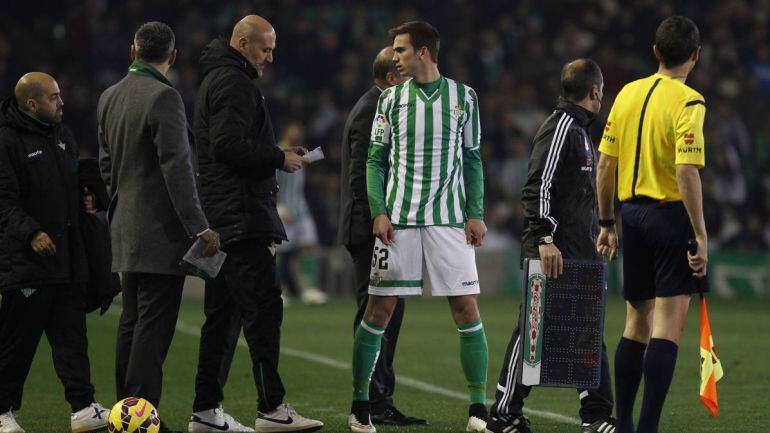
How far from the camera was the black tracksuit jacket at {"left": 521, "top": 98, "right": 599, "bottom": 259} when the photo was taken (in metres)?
6.92

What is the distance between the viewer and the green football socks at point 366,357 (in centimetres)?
736

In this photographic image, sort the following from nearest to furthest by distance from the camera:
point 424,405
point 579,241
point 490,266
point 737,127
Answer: point 579,241, point 424,405, point 490,266, point 737,127

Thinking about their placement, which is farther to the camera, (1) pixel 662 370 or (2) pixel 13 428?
(2) pixel 13 428

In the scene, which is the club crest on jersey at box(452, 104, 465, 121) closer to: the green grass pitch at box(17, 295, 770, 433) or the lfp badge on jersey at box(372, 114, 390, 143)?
the lfp badge on jersey at box(372, 114, 390, 143)

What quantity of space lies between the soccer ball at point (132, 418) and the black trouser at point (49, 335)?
0.79 metres

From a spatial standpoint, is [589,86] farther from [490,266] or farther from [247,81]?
[490,266]

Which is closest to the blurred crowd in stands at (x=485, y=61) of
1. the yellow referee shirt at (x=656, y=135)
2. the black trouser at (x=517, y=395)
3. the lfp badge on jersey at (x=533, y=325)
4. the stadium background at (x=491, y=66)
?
the stadium background at (x=491, y=66)

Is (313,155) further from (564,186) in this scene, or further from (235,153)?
(564,186)

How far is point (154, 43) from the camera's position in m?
6.91

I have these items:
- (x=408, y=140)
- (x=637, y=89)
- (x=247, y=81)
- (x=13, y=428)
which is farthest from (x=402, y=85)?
(x=13, y=428)

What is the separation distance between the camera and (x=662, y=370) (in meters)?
6.31

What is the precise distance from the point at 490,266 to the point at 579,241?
13.4 m

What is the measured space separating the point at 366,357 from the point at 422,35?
5.62 feet

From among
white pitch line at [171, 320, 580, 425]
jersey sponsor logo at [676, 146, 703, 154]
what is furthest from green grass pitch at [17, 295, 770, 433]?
jersey sponsor logo at [676, 146, 703, 154]
